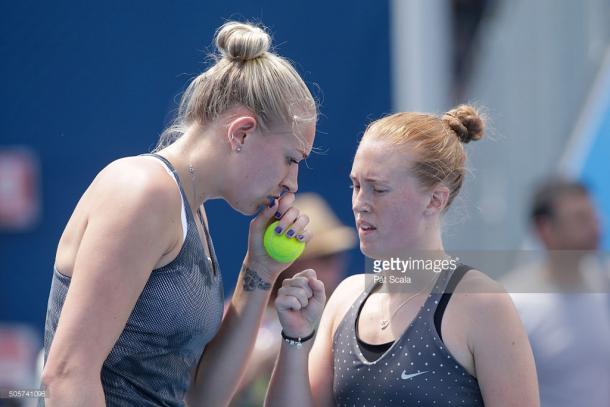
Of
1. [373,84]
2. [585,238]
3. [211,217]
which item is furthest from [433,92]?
[585,238]

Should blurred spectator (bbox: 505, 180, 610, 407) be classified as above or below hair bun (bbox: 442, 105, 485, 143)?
below

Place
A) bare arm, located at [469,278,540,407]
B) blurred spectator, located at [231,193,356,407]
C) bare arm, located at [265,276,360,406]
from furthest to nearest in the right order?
blurred spectator, located at [231,193,356,407] < bare arm, located at [265,276,360,406] < bare arm, located at [469,278,540,407]

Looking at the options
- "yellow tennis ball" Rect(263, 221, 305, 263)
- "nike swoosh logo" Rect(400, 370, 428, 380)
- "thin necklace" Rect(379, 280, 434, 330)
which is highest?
"yellow tennis ball" Rect(263, 221, 305, 263)

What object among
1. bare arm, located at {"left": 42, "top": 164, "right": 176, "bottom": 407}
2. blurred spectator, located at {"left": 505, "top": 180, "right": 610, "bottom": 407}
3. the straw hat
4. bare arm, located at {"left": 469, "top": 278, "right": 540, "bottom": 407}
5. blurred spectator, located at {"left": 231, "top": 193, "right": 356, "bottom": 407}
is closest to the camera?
bare arm, located at {"left": 42, "top": 164, "right": 176, "bottom": 407}

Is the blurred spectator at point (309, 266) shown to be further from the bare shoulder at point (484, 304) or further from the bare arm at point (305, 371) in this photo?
the bare shoulder at point (484, 304)

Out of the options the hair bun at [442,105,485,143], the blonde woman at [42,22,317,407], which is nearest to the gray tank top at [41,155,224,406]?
the blonde woman at [42,22,317,407]

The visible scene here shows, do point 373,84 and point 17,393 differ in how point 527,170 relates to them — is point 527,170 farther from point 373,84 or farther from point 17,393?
point 17,393

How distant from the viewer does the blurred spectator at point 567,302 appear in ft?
8.00

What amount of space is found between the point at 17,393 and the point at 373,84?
2264 millimetres

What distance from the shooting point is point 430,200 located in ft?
Answer: 6.33

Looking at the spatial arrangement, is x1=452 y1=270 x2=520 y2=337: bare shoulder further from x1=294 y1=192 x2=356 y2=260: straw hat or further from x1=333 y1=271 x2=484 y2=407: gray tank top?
x1=294 y1=192 x2=356 y2=260: straw hat

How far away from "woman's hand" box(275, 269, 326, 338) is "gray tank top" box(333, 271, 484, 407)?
0.37 ft

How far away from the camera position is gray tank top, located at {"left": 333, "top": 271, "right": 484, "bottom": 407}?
68.8 inches

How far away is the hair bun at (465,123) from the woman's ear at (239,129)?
1.50ft
